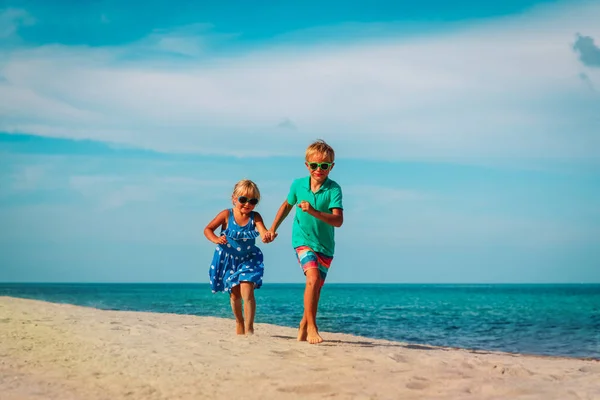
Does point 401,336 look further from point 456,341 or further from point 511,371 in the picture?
point 511,371

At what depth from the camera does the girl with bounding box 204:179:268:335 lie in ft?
26.0

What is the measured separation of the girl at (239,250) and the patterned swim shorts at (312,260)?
63 centimetres

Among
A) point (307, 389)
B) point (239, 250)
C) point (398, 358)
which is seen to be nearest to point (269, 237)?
point (239, 250)

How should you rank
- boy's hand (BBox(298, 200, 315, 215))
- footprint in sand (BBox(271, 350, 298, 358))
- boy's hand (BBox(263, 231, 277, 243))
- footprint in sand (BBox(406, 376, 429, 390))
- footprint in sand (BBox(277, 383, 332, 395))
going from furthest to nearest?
boy's hand (BBox(263, 231, 277, 243)) < boy's hand (BBox(298, 200, 315, 215)) < footprint in sand (BBox(271, 350, 298, 358)) < footprint in sand (BBox(406, 376, 429, 390)) < footprint in sand (BBox(277, 383, 332, 395))

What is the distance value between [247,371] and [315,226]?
2.11 metres

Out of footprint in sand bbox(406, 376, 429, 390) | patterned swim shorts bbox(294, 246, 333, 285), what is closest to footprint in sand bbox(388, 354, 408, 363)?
footprint in sand bbox(406, 376, 429, 390)

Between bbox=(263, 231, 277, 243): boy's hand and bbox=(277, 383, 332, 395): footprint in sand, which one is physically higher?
bbox=(263, 231, 277, 243): boy's hand

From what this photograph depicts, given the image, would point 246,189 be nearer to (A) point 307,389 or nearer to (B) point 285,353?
(B) point 285,353

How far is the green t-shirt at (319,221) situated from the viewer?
24.1 ft

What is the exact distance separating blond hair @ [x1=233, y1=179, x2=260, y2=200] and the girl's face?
15mm

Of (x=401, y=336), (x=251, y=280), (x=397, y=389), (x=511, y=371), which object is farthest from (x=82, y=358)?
(x=401, y=336)

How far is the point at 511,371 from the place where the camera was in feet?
20.1

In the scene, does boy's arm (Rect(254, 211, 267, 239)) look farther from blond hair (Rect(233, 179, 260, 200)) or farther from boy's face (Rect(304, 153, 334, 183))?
boy's face (Rect(304, 153, 334, 183))

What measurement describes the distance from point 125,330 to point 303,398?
355cm
